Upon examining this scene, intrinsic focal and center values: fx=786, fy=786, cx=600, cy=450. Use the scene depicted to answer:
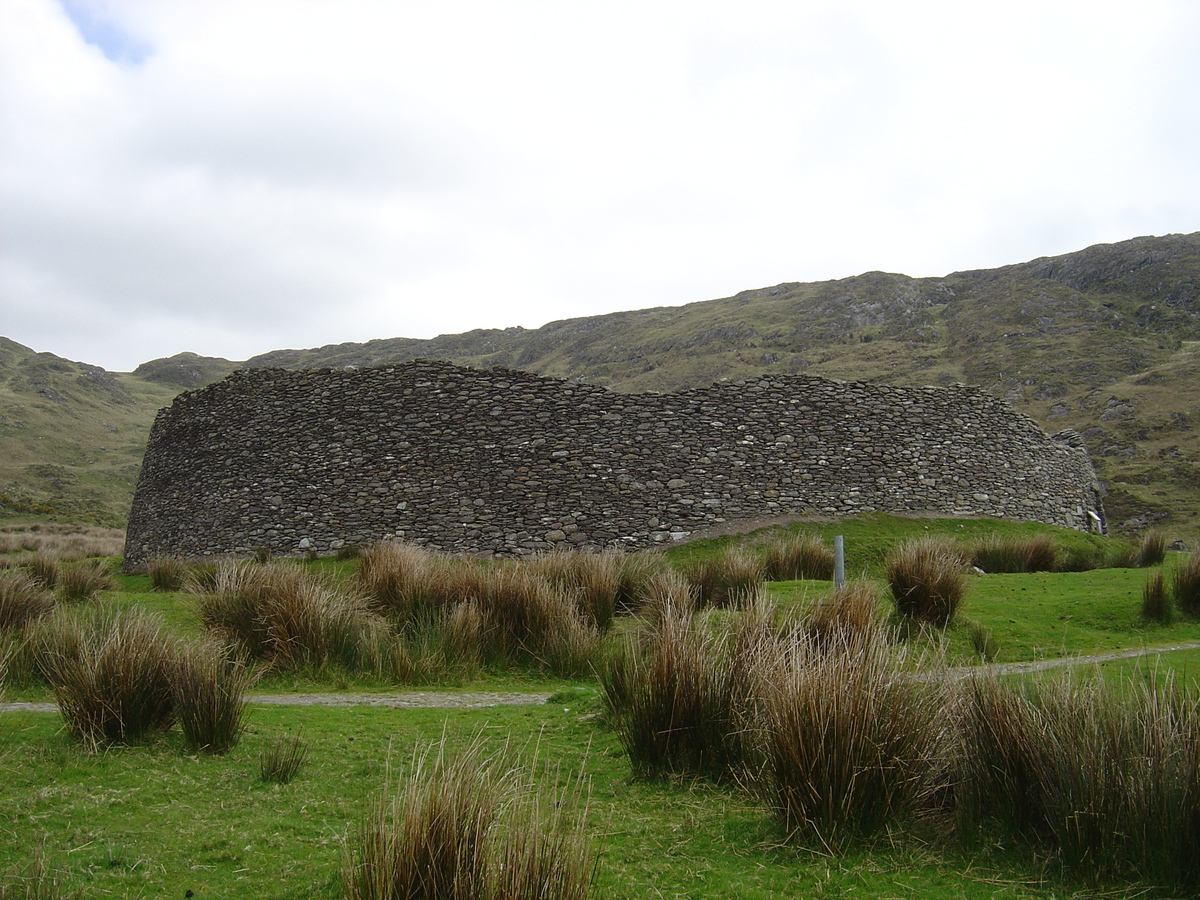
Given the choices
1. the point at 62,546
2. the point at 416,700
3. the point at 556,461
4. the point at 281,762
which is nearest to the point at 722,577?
the point at 416,700

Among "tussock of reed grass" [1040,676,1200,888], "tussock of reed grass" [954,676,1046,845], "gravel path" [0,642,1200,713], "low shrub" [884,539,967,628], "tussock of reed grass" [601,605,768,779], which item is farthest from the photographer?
"low shrub" [884,539,967,628]

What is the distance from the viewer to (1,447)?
2351 inches

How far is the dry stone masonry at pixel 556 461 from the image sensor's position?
51.3ft

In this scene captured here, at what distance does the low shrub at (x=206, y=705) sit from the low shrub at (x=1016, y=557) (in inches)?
460

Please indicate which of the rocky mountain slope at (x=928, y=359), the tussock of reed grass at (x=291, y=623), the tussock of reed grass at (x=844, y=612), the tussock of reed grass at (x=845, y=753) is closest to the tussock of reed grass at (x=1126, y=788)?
the tussock of reed grass at (x=845, y=753)

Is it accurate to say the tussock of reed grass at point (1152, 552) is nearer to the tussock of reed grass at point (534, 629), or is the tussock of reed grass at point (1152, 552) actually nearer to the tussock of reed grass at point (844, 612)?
the tussock of reed grass at point (844, 612)

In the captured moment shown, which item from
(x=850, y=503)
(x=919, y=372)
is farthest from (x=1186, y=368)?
(x=850, y=503)

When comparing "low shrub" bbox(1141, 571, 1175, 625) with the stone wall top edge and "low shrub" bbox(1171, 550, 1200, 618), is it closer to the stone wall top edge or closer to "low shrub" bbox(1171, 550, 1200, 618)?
"low shrub" bbox(1171, 550, 1200, 618)

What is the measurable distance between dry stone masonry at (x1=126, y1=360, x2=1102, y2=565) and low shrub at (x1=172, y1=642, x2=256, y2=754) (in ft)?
35.7

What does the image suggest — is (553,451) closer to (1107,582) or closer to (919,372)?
(1107,582)

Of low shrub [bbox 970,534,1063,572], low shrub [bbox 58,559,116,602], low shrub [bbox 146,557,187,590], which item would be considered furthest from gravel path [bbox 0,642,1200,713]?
low shrub [bbox 146,557,187,590]

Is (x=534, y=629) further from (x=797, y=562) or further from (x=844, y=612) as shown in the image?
(x=797, y=562)

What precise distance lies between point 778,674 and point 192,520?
17549 mm

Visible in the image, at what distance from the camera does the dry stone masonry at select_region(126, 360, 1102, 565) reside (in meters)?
15.6
